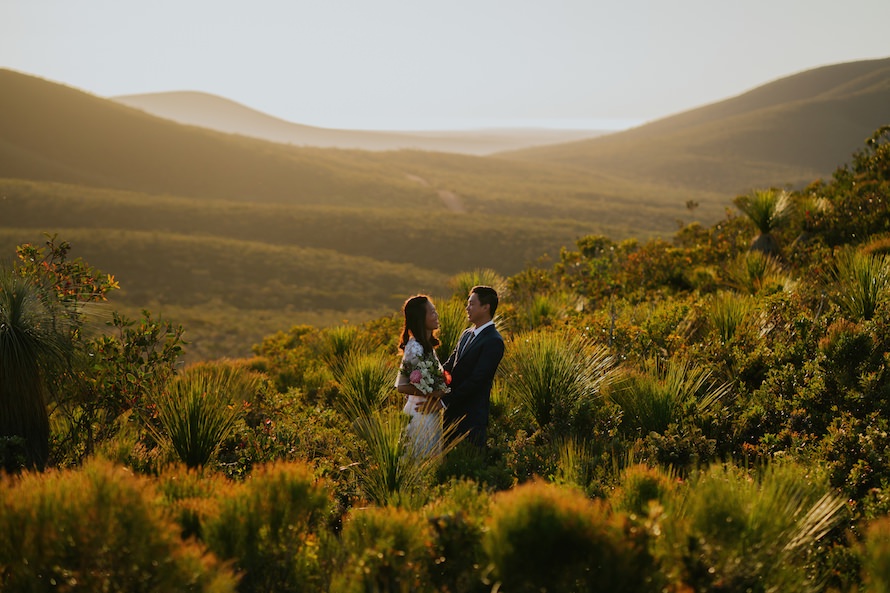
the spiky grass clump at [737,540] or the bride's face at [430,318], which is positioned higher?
the bride's face at [430,318]

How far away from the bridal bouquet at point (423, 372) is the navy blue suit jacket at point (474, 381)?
0.86 ft

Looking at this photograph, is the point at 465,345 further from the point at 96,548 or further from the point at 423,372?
the point at 96,548

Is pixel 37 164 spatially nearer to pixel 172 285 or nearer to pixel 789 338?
pixel 172 285

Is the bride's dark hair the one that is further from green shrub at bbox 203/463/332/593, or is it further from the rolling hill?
the rolling hill

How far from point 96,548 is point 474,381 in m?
3.72

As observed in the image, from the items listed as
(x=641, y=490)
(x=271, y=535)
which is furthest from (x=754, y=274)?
(x=271, y=535)

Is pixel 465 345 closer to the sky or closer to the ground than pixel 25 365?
closer to the ground

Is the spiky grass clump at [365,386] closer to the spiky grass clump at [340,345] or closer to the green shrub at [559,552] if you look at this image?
the spiky grass clump at [340,345]

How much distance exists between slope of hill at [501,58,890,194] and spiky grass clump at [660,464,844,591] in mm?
116588

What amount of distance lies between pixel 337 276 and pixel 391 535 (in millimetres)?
39579

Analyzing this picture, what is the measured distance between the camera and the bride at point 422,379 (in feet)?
19.8

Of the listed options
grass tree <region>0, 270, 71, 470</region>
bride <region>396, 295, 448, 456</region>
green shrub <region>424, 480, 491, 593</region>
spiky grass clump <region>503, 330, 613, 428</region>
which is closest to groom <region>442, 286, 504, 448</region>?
bride <region>396, 295, 448, 456</region>

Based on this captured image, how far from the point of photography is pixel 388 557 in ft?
11.5

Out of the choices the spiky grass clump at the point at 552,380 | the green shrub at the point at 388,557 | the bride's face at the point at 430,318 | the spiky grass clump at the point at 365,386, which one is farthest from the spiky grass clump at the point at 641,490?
the spiky grass clump at the point at 365,386
